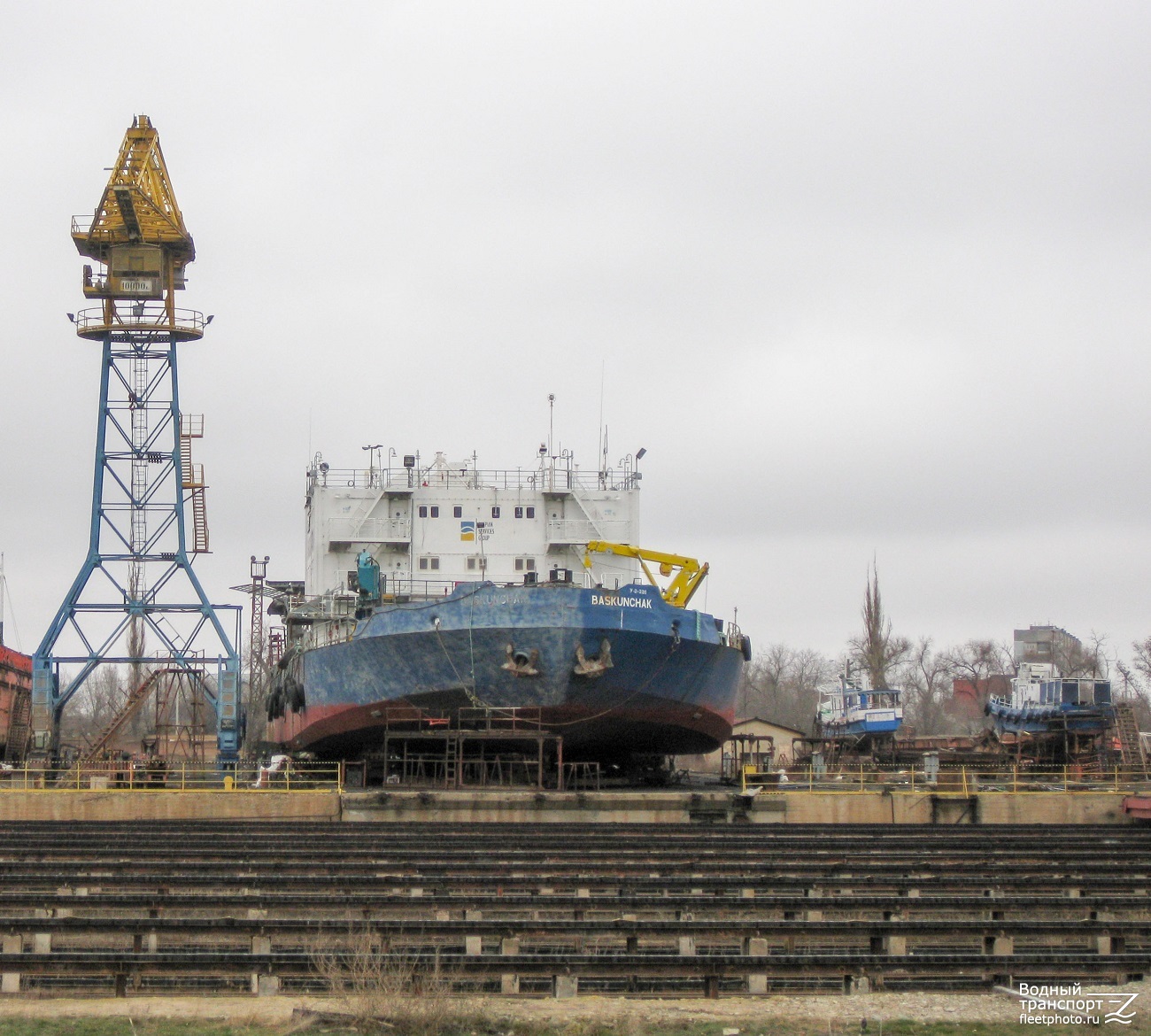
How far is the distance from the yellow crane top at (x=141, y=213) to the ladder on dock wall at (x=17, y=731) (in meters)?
16.9

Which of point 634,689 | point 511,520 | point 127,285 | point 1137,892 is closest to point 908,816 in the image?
point 634,689

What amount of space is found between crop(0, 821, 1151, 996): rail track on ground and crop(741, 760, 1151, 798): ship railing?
8956 mm

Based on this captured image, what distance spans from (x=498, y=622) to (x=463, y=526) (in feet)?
30.9

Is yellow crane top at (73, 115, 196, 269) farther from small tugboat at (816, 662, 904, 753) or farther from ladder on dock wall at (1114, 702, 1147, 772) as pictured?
ladder on dock wall at (1114, 702, 1147, 772)

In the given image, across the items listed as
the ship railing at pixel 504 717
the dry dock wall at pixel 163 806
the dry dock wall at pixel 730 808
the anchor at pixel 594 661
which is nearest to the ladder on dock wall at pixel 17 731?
the dry dock wall at pixel 163 806

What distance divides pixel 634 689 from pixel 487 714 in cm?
340

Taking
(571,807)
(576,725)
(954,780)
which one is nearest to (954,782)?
(954,780)

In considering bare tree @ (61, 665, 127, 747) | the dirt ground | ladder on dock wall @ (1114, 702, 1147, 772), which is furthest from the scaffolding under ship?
bare tree @ (61, 665, 127, 747)

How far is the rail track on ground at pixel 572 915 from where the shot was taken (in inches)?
528

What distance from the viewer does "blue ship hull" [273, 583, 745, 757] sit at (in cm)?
3147

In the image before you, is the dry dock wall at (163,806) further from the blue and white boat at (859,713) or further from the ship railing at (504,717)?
the blue and white boat at (859,713)

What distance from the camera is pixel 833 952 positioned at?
1534cm

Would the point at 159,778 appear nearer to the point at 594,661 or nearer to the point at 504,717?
the point at 504,717

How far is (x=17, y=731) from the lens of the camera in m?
53.0
